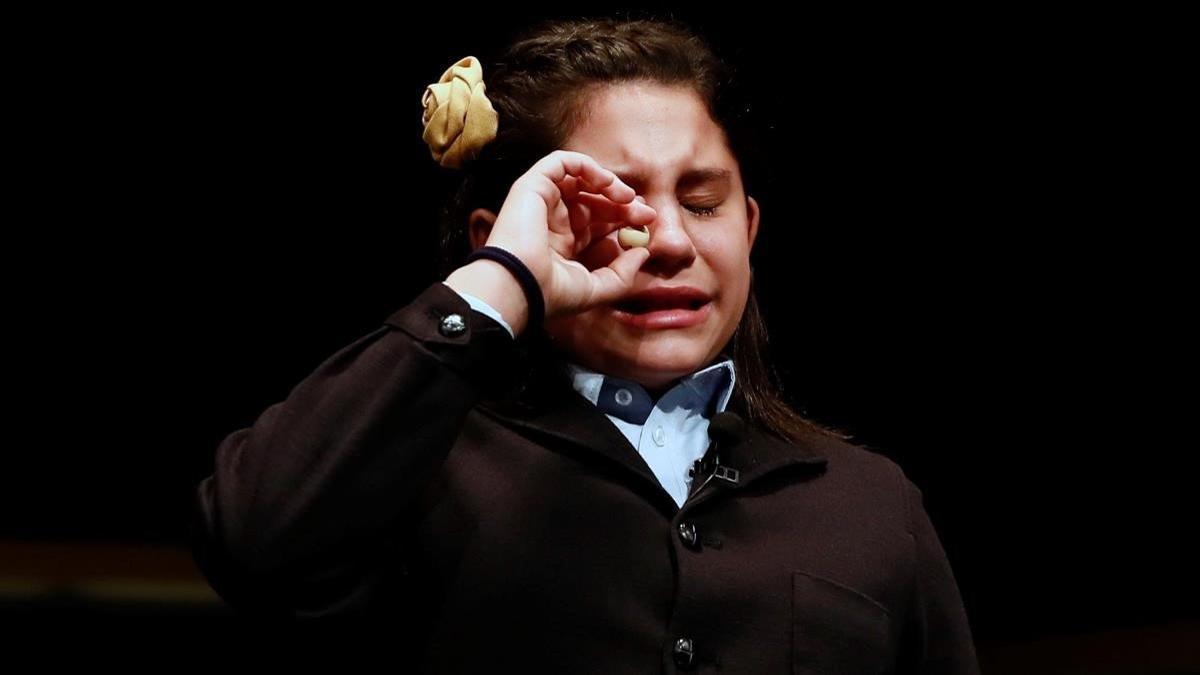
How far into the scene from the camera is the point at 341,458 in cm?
96

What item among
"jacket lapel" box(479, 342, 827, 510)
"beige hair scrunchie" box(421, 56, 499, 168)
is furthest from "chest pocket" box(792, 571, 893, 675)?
A: "beige hair scrunchie" box(421, 56, 499, 168)

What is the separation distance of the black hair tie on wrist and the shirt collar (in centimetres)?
17

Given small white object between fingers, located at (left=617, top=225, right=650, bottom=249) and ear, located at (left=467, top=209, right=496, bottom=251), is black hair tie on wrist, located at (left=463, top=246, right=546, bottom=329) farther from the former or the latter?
ear, located at (left=467, top=209, right=496, bottom=251)

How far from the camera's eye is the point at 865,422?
7.73 ft

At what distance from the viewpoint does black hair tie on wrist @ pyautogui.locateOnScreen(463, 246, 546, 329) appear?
1.03 meters

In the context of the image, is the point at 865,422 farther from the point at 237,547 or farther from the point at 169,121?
the point at 237,547

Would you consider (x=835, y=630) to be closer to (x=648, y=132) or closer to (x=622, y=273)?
(x=622, y=273)

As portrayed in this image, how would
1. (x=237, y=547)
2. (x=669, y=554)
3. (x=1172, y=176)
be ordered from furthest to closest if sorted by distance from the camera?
1. (x=1172, y=176)
2. (x=669, y=554)
3. (x=237, y=547)

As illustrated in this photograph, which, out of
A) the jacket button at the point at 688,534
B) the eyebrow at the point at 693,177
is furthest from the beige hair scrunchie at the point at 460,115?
the jacket button at the point at 688,534

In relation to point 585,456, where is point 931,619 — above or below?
below

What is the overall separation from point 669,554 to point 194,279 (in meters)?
1.36

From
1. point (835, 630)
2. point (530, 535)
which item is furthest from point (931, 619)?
point (530, 535)

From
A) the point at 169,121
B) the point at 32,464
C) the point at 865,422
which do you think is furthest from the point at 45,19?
the point at 865,422

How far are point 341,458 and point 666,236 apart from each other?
359mm
